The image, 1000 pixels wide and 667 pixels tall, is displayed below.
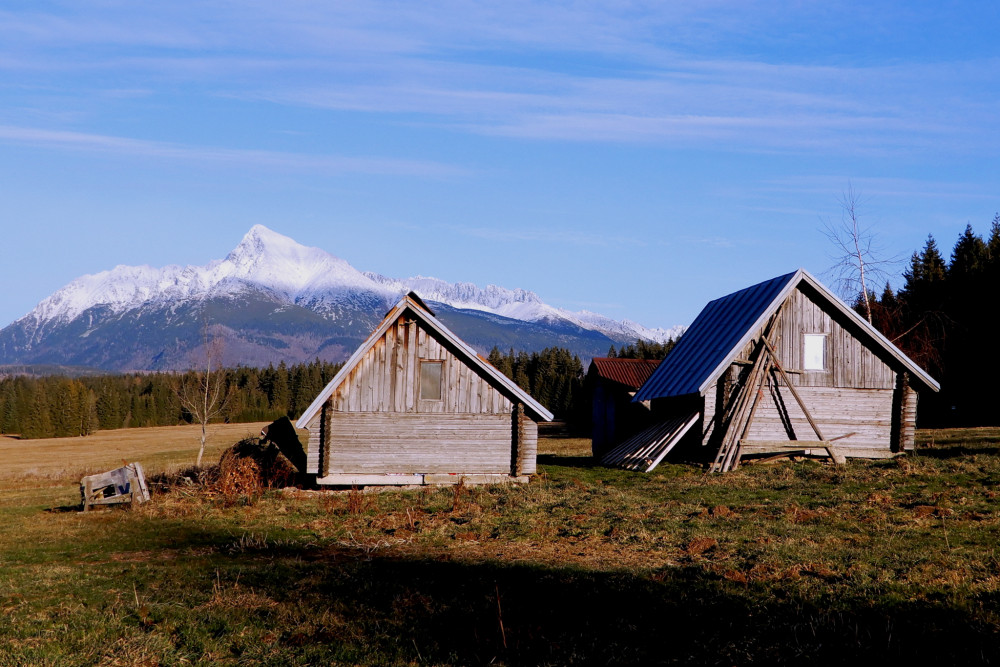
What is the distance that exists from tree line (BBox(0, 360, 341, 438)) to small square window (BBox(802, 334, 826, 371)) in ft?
184

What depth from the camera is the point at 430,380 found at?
28.3 m

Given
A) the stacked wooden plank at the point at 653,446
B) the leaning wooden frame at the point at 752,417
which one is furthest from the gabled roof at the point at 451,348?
the leaning wooden frame at the point at 752,417

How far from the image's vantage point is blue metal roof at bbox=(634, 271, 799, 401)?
1169 inches

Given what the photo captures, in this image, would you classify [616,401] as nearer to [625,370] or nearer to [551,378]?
[625,370]

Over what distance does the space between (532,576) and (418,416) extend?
15532 mm

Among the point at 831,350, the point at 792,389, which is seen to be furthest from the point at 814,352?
the point at 792,389

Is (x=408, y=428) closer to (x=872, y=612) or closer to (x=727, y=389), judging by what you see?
(x=727, y=389)

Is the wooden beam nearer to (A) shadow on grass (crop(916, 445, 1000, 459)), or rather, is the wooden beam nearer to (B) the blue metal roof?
(B) the blue metal roof

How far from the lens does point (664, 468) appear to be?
29.1m

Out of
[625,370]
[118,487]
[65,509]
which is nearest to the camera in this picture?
[118,487]

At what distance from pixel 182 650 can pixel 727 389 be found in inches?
920

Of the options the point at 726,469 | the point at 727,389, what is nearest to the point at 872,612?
the point at 726,469

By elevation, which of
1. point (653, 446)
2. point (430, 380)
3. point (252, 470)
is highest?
point (430, 380)

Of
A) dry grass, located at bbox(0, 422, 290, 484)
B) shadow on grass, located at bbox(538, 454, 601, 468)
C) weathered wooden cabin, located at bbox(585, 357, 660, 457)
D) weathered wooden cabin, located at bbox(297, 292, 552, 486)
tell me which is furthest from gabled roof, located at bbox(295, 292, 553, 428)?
dry grass, located at bbox(0, 422, 290, 484)
